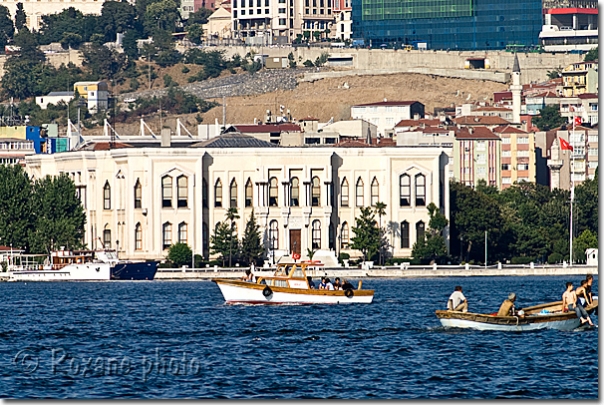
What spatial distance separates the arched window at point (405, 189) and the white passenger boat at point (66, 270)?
65.3 feet

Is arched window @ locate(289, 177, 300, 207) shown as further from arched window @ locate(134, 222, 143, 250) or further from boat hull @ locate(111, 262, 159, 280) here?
boat hull @ locate(111, 262, 159, 280)

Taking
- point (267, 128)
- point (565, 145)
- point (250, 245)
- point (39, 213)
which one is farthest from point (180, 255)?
point (565, 145)

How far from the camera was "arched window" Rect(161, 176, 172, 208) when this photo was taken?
399ft

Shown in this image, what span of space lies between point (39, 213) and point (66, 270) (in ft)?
38.7

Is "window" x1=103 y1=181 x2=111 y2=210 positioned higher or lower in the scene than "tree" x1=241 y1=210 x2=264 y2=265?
higher

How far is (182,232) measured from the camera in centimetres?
12112

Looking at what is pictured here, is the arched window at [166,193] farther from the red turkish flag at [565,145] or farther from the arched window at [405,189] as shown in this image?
the red turkish flag at [565,145]

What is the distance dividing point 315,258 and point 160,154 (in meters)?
11.7

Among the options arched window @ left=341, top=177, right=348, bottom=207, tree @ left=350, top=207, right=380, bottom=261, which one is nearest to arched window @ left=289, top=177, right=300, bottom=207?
arched window @ left=341, top=177, right=348, bottom=207

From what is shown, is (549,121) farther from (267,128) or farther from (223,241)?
(223,241)

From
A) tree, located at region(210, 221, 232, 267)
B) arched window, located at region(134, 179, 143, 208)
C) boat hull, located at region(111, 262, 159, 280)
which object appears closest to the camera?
boat hull, located at region(111, 262, 159, 280)

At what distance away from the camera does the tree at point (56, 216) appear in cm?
12119

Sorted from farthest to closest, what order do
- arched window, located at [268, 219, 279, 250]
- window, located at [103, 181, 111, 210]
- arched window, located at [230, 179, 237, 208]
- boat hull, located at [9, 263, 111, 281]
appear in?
1. window, located at [103, 181, 111, 210]
2. arched window, located at [230, 179, 237, 208]
3. arched window, located at [268, 219, 279, 250]
4. boat hull, located at [9, 263, 111, 281]

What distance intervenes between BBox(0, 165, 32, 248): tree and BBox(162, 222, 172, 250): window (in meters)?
8.34
